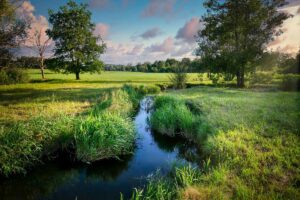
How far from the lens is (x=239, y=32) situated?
3191cm

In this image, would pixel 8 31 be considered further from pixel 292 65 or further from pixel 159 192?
pixel 292 65

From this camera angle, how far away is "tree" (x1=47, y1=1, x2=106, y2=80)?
47812 mm

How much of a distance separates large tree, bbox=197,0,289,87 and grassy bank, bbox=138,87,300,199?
57.6 ft

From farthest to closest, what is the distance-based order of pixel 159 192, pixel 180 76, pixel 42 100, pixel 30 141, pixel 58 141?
pixel 180 76, pixel 42 100, pixel 58 141, pixel 30 141, pixel 159 192

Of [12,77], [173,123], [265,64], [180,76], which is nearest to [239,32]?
[265,64]

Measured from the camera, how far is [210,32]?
32.7m

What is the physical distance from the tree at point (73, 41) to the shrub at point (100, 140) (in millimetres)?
40031

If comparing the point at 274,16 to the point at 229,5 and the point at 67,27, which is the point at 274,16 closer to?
the point at 229,5

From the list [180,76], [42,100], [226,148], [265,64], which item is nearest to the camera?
[226,148]

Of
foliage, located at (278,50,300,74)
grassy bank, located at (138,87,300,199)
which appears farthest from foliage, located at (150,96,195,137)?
foliage, located at (278,50,300,74)

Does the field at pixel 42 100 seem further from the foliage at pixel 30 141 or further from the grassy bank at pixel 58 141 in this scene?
the grassy bank at pixel 58 141

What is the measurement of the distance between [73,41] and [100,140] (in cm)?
4303

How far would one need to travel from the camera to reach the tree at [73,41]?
1882 inches

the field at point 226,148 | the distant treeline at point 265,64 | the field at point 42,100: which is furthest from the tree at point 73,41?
the field at point 226,148
